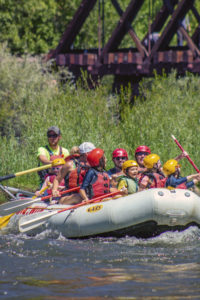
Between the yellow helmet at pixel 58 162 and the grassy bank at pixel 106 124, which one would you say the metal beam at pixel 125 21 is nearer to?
the grassy bank at pixel 106 124

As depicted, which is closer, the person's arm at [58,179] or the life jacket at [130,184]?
the life jacket at [130,184]

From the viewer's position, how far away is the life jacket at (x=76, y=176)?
12250 mm

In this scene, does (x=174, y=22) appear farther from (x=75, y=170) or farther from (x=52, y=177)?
(x=75, y=170)

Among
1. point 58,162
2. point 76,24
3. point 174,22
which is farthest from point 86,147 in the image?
point 76,24

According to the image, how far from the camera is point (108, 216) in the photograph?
11.0 m

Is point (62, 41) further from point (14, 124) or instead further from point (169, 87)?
point (169, 87)

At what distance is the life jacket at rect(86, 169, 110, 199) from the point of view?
11609mm

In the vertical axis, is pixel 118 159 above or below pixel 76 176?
above

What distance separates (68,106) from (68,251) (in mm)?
7888

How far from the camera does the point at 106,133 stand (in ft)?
57.7

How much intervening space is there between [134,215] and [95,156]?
1207 millimetres

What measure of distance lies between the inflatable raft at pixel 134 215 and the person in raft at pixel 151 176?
1.00 m

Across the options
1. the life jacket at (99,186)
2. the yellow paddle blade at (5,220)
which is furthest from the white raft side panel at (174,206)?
the yellow paddle blade at (5,220)

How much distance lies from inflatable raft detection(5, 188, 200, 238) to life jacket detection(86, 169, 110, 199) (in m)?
0.40
